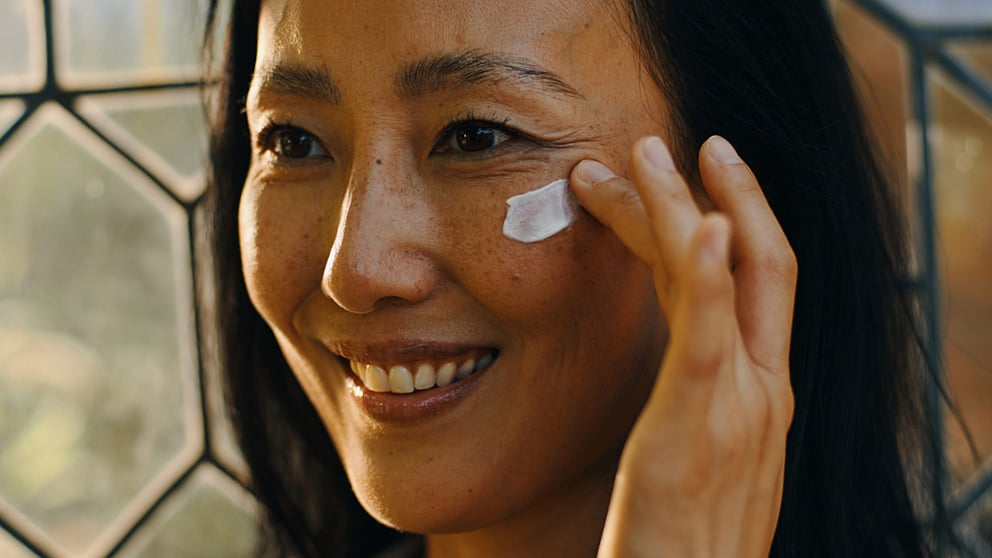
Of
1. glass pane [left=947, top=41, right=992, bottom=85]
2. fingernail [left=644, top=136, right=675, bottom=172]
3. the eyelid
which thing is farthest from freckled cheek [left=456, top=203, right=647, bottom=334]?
glass pane [left=947, top=41, right=992, bottom=85]

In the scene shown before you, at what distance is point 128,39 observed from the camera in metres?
1.56

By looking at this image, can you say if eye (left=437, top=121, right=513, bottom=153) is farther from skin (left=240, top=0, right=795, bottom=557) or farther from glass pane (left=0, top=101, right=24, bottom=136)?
glass pane (left=0, top=101, right=24, bottom=136)

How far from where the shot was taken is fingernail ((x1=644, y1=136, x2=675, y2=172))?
2.89 feet

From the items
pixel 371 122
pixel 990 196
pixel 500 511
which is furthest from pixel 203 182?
pixel 990 196

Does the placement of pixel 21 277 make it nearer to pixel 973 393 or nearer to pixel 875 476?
pixel 875 476

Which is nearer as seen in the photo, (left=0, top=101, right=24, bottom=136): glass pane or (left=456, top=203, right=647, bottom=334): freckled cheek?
(left=456, top=203, right=647, bottom=334): freckled cheek

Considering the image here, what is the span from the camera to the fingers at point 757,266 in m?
0.90

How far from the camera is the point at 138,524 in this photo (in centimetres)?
160

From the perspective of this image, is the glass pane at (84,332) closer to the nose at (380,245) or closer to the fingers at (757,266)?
the nose at (380,245)

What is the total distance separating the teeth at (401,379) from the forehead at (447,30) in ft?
Answer: 0.99

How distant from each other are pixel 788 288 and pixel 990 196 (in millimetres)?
931

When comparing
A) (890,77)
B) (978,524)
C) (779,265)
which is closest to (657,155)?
(779,265)

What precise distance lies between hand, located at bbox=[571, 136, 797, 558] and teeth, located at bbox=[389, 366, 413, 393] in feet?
0.84

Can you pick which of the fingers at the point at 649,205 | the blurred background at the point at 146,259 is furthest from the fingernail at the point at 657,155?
the blurred background at the point at 146,259
